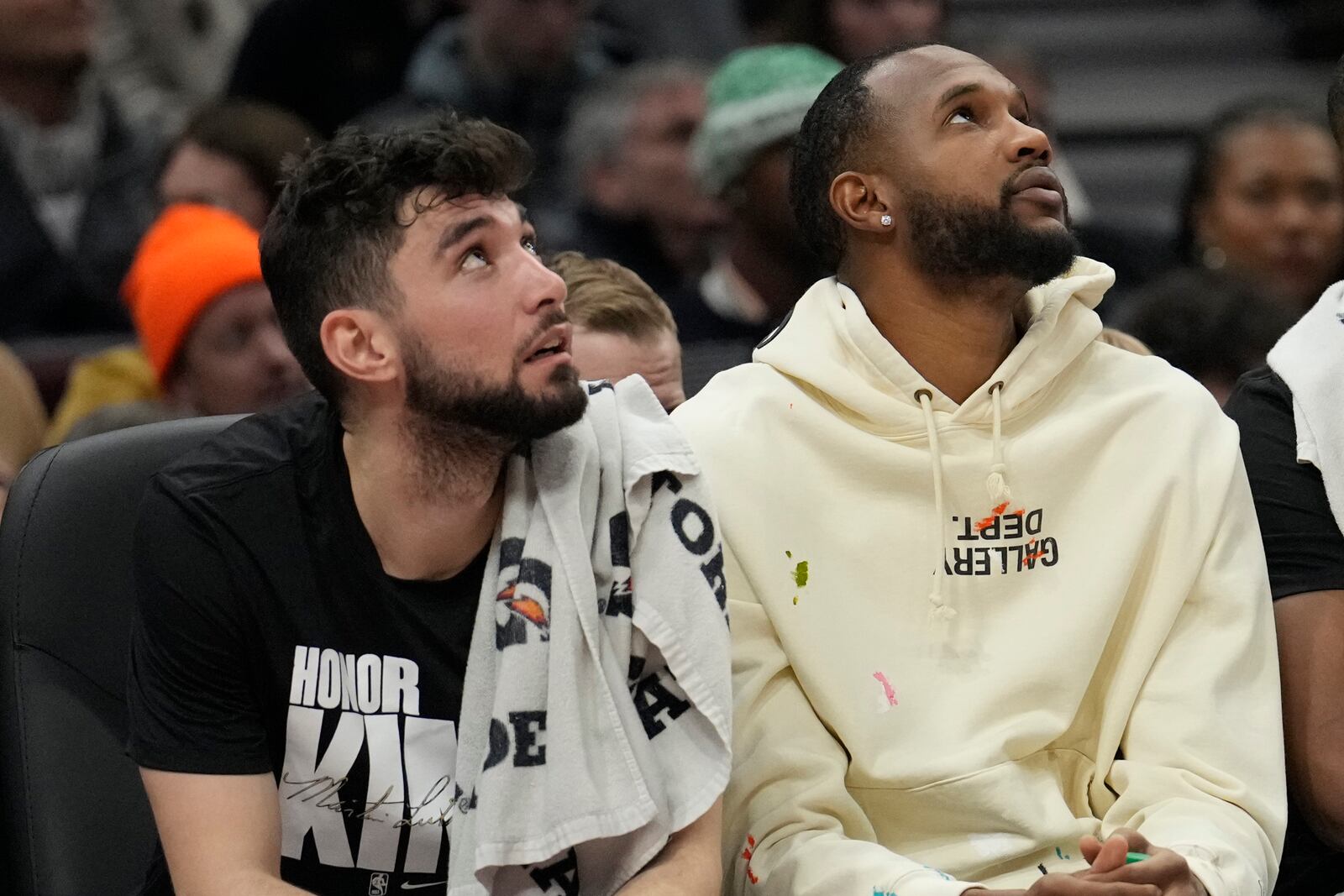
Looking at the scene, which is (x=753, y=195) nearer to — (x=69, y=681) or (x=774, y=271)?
(x=774, y=271)

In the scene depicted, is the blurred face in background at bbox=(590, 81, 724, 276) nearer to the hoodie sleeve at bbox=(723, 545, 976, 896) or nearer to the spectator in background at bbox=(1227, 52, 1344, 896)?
the spectator in background at bbox=(1227, 52, 1344, 896)

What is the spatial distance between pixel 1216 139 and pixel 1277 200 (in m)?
0.21

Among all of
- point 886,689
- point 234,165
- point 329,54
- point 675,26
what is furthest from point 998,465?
point 675,26

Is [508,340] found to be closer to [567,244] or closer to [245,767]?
[245,767]

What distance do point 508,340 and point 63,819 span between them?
81 centimetres

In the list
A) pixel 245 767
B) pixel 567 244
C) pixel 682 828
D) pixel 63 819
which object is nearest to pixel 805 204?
pixel 682 828

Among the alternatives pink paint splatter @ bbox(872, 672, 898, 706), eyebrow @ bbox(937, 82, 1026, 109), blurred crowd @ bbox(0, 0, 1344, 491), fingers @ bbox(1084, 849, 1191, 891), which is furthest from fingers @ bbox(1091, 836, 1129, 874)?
blurred crowd @ bbox(0, 0, 1344, 491)

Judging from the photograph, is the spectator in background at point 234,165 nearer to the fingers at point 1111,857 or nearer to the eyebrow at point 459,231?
the eyebrow at point 459,231

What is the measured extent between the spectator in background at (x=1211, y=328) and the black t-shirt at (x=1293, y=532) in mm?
1079

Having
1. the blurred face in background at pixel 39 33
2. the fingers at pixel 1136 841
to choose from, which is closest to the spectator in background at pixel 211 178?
the blurred face in background at pixel 39 33

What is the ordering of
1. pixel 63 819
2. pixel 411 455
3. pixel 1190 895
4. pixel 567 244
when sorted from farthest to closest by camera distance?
pixel 567 244 < pixel 63 819 < pixel 411 455 < pixel 1190 895

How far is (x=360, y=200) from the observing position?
6.77 feet

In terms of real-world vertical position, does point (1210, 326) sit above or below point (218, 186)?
below

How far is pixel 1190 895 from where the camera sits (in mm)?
1924
